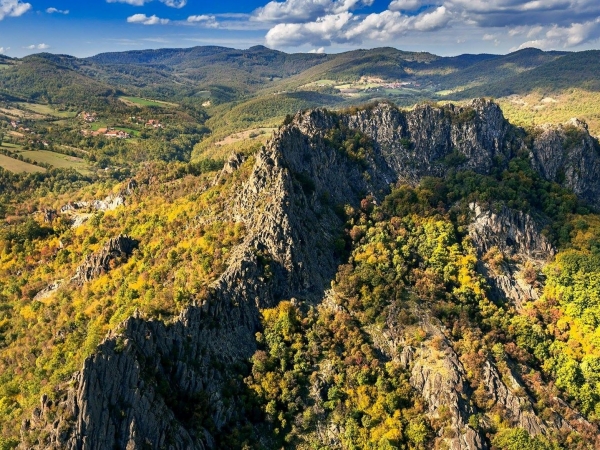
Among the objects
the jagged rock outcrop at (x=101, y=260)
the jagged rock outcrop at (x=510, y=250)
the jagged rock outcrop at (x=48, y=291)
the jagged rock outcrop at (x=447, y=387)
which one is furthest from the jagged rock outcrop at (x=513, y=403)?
the jagged rock outcrop at (x=48, y=291)

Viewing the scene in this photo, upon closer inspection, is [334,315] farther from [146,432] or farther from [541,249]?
[541,249]

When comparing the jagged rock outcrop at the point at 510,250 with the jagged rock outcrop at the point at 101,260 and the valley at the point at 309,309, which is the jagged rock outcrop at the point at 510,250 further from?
the jagged rock outcrop at the point at 101,260

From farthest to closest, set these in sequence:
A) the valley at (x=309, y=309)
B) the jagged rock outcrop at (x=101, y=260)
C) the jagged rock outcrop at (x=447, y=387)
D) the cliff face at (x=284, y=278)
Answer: the jagged rock outcrop at (x=101, y=260)
the jagged rock outcrop at (x=447, y=387)
the valley at (x=309, y=309)
the cliff face at (x=284, y=278)

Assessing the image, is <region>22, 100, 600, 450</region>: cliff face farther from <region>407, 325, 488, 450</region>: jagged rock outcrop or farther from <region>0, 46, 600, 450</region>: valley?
<region>0, 46, 600, 450</region>: valley

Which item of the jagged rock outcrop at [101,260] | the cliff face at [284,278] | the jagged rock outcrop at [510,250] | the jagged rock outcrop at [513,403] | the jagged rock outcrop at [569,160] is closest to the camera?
the cliff face at [284,278]

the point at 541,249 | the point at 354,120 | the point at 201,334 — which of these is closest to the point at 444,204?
the point at 541,249

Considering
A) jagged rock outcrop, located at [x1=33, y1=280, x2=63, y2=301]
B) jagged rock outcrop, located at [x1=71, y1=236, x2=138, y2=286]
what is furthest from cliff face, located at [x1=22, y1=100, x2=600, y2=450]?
jagged rock outcrop, located at [x1=33, y1=280, x2=63, y2=301]

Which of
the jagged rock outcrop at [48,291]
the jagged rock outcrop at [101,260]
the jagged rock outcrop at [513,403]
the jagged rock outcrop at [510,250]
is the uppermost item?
the jagged rock outcrop at [101,260]
